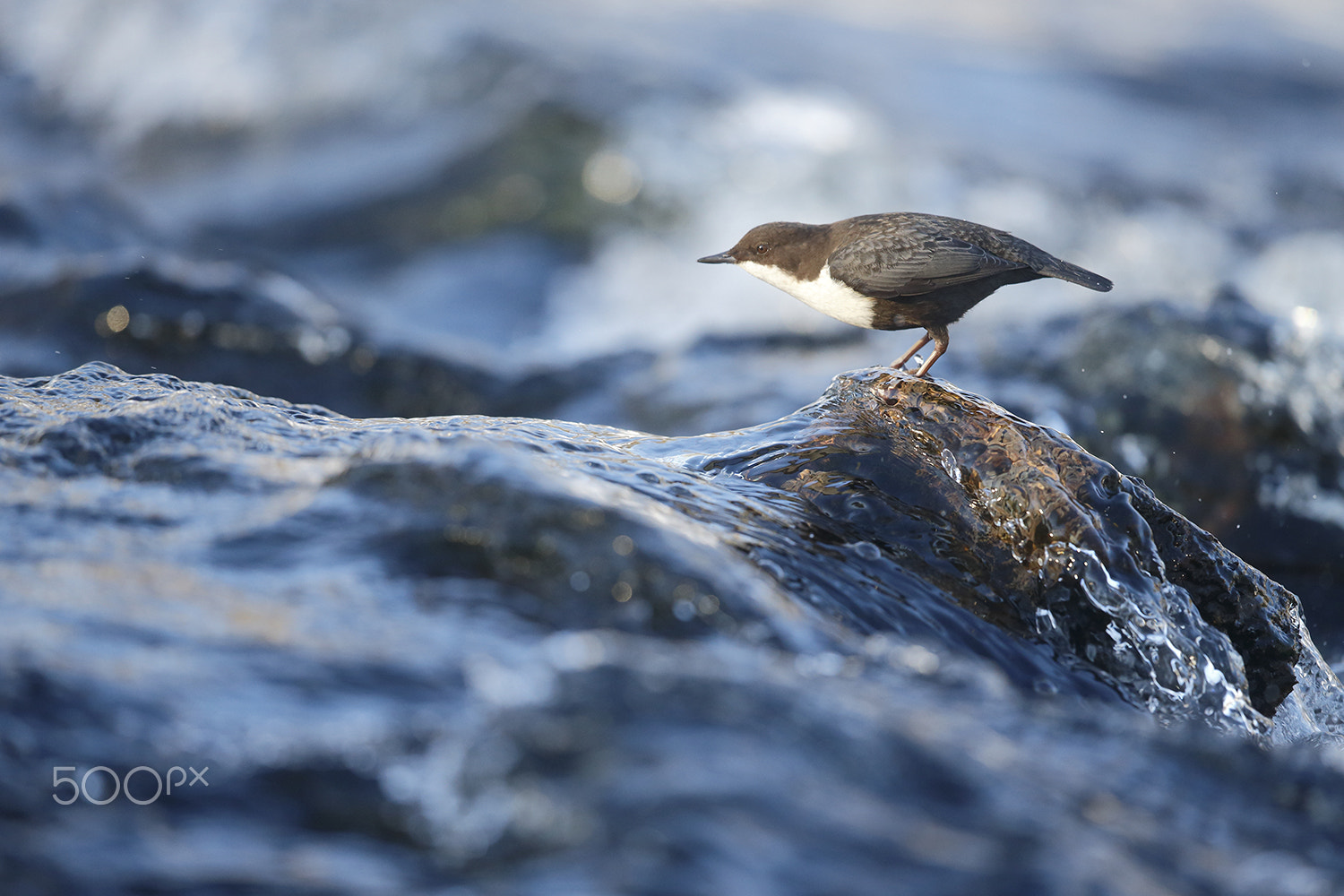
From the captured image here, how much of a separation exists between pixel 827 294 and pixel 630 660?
2382 millimetres

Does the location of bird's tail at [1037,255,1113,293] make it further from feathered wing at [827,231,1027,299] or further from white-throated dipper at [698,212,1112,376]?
feathered wing at [827,231,1027,299]

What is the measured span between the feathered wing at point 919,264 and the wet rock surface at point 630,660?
37 cm

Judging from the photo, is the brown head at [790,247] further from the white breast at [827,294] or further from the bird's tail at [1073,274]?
the bird's tail at [1073,274]

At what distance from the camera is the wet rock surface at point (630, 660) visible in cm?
201

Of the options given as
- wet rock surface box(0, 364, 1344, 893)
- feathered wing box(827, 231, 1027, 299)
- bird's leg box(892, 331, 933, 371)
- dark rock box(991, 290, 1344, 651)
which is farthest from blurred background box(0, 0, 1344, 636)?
wet rock surface box(0, 364, 1344, 893)

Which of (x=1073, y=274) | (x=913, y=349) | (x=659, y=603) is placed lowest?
(x=659, y=603)

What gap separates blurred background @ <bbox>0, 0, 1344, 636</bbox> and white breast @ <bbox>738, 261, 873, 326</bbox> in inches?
73.1

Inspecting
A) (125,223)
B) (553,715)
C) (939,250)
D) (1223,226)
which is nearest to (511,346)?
(125,223)

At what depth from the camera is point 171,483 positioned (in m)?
3.27

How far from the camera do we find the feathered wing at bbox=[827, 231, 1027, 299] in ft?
13.5

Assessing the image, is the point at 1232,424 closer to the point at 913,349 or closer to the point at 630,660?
the point at 913,349

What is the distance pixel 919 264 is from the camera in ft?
13.5

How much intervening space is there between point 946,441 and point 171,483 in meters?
2.29

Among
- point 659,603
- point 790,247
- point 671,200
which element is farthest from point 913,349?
point 671,200
